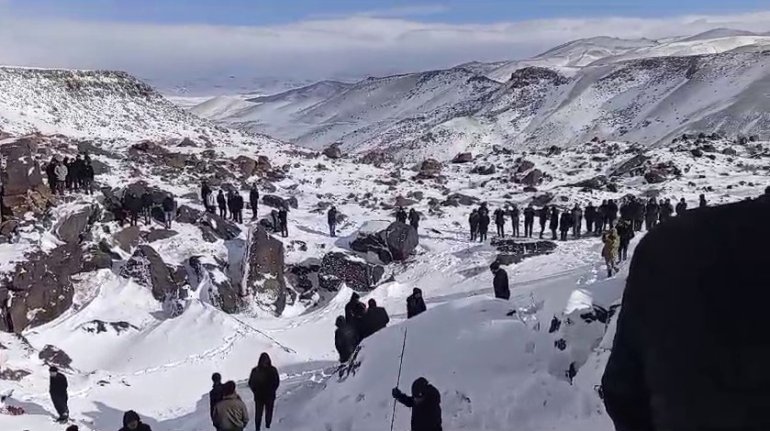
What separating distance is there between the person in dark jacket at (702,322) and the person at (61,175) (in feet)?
79.7

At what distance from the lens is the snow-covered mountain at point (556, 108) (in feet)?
226

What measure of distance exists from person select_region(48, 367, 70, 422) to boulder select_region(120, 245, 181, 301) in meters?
7.63

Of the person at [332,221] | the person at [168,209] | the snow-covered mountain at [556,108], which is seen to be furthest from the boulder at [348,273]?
the snow-covered mountain at [556,108]

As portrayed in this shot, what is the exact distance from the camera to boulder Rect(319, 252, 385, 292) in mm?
22172

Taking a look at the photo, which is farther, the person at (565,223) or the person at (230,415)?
the person at (565,223)

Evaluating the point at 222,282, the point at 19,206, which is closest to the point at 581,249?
the point at 222,282

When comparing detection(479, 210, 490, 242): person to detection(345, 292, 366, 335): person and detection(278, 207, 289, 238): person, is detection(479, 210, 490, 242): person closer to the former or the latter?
detection(278, 207, 289, 238): person

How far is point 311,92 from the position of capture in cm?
17650

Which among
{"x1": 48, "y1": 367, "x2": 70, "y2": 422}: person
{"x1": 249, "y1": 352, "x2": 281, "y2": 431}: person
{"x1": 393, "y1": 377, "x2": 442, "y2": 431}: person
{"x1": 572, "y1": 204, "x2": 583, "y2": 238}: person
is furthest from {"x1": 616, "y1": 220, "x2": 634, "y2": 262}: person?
{"x1": 48, "y1": 367, "x2": 70, "y2": 422}: person

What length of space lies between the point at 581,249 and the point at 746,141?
28.5 m

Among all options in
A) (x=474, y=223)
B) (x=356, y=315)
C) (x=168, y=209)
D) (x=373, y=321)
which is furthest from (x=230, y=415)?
(x=474, y=223)

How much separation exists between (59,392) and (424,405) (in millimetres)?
6940

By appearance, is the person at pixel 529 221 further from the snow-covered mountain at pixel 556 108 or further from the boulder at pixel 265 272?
the snow-covered mountain at pixel 556 108

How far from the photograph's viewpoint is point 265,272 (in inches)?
830
